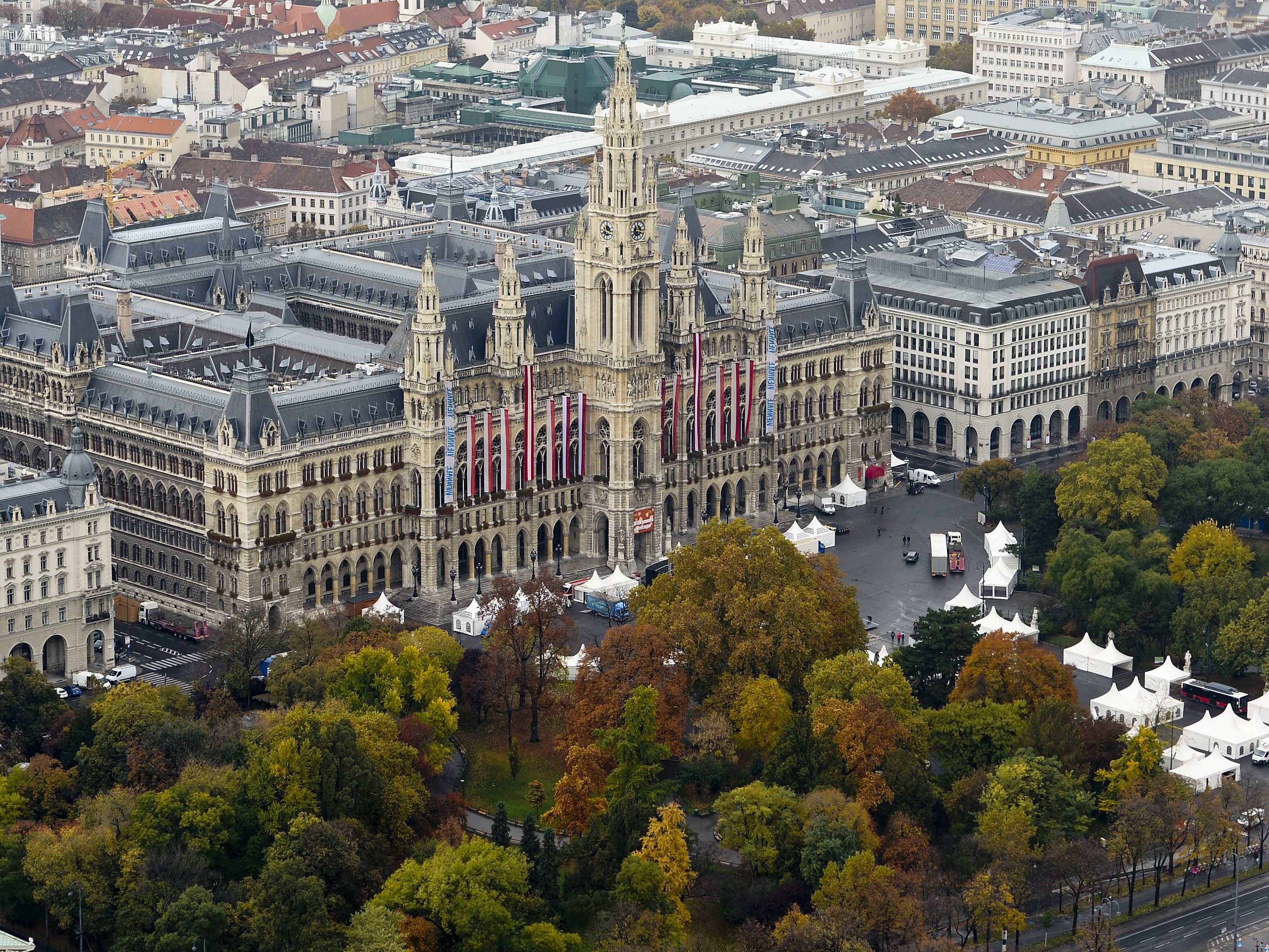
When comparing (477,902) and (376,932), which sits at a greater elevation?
(477,902)

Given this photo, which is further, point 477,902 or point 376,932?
point 477,902

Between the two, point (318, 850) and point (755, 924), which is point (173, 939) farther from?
point (755, 924)

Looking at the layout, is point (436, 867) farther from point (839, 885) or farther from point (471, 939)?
point (839, 885)

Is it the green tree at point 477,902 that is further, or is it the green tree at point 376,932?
the green tree at point 477,902

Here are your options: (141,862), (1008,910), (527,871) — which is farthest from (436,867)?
(1008,910)

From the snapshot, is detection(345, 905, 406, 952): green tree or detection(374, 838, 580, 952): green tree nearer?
detection(345, 905, 406, 952): green tree

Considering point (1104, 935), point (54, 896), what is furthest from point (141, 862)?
point (1104, 935)

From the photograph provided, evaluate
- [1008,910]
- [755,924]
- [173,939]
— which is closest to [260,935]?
[173,939]

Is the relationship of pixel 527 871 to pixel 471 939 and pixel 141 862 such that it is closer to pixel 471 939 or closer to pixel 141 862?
pixel 471 939
